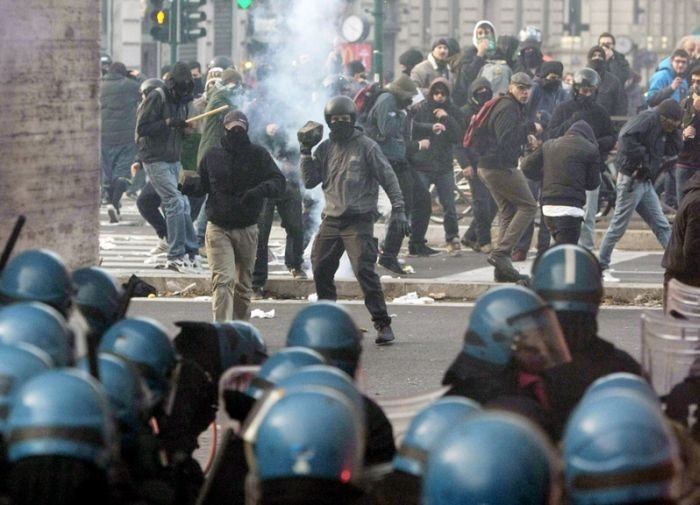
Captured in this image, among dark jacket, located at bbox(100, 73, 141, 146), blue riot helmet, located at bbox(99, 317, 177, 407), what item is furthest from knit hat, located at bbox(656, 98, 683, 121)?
blue riot helmet, located at bbox(99, 317, 177, 407)

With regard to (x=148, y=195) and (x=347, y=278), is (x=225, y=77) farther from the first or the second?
(x=347, y=278)

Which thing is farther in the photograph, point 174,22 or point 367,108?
point 174,22

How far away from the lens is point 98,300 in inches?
215

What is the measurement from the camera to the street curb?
45.2 feet

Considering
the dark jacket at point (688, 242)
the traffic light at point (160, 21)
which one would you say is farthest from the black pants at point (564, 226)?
the traffic light at point (160, 21)

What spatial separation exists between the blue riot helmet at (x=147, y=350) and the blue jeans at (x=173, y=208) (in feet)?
33.3

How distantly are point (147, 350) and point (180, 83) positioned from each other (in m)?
10.4

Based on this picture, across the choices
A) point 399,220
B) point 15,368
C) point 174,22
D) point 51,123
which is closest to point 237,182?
point 51,123

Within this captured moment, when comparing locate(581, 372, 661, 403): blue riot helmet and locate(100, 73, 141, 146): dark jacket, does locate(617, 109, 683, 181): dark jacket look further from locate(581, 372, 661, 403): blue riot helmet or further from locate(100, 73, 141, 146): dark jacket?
locate(581, 372, 661, 403): blue riot helmet

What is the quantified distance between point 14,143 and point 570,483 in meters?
7.44

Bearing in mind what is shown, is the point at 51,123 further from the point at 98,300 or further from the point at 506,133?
the point at 98,300

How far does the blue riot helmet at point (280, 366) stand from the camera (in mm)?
4445

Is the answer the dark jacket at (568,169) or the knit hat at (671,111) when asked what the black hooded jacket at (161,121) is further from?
the knit hat at (671,111)

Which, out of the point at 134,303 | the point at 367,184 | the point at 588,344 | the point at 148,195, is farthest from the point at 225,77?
the point at 588,344
